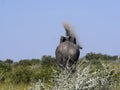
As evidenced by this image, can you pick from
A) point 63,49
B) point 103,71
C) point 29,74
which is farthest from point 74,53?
point 29,74

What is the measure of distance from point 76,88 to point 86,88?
202 millimetres

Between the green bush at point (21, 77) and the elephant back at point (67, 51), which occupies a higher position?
the green bush at point (21, 77)

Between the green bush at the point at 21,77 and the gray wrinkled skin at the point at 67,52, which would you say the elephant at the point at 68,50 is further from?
the green bush at the point at 21,77

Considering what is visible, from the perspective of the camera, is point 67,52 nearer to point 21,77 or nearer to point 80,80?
point 80,80

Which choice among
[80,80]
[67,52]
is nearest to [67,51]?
[67,52]

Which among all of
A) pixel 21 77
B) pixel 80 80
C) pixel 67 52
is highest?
pixel 21 77

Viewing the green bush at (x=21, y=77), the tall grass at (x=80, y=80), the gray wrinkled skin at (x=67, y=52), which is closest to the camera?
the tall grass at (x=80, y=80)

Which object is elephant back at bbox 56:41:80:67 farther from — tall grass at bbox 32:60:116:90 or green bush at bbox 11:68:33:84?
green bush at bbox 11:68:33:84

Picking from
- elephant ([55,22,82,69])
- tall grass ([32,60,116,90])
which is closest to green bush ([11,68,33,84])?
elephant ([55,22,82,69])

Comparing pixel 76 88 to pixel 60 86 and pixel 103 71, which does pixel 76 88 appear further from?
pixel 103 71

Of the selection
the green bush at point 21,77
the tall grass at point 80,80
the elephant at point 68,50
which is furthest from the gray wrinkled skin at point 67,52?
the green bush at point 21,77

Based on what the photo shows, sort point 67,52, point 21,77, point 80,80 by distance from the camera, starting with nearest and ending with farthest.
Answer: point 80,80 < point 67,52 < point 21,77

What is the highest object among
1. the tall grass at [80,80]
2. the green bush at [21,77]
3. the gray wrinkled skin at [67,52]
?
the green bush at [21,77]

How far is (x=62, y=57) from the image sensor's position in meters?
11.3
